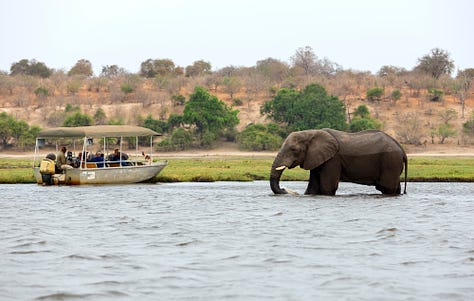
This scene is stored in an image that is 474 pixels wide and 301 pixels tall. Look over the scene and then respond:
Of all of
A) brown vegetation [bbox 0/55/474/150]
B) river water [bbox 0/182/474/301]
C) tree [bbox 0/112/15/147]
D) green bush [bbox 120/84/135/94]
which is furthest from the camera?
green bush [bbox 120/84/135/94]

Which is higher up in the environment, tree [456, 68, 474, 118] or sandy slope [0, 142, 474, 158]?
Answer: tree [456, 68, 474, 118]

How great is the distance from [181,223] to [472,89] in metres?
59.1

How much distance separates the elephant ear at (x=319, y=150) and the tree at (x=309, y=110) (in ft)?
99.0

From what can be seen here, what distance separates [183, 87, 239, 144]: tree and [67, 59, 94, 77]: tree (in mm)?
38092

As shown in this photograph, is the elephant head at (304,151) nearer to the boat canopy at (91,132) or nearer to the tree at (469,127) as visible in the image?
the boat canopy at (91,132)

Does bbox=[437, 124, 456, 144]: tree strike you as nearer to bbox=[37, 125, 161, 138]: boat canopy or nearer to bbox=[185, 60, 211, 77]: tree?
bbox=[37, 125, 161, 138]: boat canopy

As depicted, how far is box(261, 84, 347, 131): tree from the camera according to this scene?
178ft

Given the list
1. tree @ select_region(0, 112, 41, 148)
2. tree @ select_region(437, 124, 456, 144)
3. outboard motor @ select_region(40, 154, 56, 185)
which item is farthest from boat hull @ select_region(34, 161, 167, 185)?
tree @ select_region(437, 124, 456, 144)

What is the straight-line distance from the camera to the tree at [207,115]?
2164 inches

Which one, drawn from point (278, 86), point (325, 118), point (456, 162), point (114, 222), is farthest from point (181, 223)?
point (278, 86)

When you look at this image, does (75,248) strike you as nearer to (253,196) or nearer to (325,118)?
(253,196)

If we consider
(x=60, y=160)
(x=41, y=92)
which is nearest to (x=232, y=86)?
(x=41, y=92)

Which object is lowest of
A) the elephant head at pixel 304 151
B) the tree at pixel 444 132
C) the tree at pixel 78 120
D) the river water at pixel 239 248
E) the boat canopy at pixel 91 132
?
the river water at pixel 239 248

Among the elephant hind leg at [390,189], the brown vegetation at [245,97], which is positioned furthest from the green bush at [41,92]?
the elephant hind leg at [390,189]
